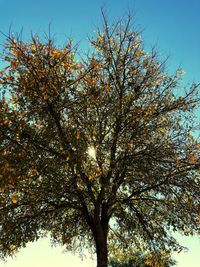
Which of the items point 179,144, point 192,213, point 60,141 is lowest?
point 192,213

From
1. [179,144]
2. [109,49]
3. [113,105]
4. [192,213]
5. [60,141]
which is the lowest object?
[192,213]

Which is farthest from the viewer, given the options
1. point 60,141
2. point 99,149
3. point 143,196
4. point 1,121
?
point 143,196

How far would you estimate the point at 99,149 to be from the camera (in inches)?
615

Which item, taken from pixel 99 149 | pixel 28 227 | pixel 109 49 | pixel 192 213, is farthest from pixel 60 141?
pixel 192 213

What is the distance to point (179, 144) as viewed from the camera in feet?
61.0

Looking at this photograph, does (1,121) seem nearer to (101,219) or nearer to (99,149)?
(99,149)

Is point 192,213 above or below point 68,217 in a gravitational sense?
below

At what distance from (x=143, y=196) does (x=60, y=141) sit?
310 inches

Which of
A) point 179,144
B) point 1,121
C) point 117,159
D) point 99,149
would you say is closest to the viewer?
point 1,121

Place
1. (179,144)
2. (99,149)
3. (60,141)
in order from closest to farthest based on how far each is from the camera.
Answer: (60,141), (99,149), (179,144)

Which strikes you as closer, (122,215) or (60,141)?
(60,141)

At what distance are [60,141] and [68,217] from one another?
326 inches

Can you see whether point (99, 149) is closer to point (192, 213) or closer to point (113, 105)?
point (113, 105)

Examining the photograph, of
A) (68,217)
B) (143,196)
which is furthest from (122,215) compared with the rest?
(68,217)
